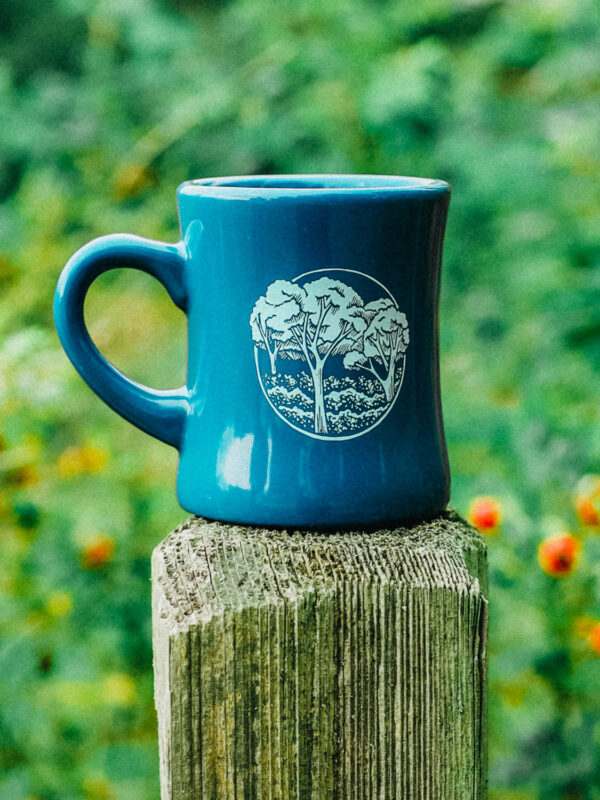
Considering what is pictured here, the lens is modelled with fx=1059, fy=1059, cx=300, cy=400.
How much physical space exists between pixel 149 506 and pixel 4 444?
0.35 m

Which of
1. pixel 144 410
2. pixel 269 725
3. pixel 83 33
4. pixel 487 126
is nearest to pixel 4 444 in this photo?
pixel 144 410

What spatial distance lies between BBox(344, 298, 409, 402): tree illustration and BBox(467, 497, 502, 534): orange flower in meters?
0.66

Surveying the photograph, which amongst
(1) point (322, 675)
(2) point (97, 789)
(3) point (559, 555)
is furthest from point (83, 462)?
(1) point (322, 675)

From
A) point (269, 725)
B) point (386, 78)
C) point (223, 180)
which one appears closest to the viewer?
point (269, 725)

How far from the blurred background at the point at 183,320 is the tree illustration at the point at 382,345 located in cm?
67

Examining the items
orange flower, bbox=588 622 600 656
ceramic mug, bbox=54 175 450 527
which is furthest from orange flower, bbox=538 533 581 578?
ceramic mug, bbox=54 175 450 527

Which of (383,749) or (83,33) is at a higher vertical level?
(83,33)

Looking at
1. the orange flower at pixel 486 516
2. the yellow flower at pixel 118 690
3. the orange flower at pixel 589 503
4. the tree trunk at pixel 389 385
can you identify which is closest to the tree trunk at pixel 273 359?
the tree trunk at pixel 389 385

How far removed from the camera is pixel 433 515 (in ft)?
3.71

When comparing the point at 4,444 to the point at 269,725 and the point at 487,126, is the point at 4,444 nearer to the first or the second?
the point at 269,725

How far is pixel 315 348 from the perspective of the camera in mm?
1017

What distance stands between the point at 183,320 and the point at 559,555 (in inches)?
68.3

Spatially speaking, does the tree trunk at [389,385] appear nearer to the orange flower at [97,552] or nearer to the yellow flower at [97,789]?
the orange flower at [97,552]

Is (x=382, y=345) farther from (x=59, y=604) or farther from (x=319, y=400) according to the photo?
(x=59, y=604)
